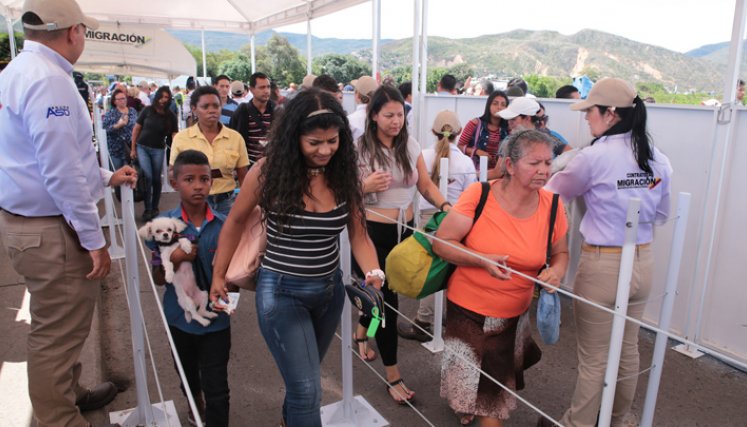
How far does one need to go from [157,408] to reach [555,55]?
389ft

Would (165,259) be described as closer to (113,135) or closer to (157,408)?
(157,408)

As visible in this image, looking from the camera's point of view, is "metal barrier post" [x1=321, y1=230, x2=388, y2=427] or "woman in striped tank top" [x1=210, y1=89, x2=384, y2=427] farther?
"metal barrier post" [x1=321, y1=230, x2=388, y2=427]

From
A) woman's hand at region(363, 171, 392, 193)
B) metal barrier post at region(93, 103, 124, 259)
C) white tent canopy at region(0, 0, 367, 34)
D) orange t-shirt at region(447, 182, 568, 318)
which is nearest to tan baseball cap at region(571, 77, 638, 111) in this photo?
orange t-shirt at region(447, 182, 568, 318)

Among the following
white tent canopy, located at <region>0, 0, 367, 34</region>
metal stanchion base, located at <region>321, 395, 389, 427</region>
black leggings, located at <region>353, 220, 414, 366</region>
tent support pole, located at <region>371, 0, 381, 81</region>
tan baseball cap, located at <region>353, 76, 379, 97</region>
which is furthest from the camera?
white tent canopy, located at <region>0, 0, 367, 34</region>

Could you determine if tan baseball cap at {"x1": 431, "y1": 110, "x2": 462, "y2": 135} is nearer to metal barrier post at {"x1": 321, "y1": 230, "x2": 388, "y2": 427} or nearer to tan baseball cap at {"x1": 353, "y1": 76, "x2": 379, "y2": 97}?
tan baseball cap at {"x1": 353, "y1": 76, "x2": 379, "y2": 97}

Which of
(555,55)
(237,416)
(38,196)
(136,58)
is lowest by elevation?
(237,416)

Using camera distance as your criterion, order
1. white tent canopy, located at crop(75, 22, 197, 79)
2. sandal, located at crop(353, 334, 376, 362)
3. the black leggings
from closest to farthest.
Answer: the black leggings < sandal, located at crop(353, 334, 376, 362) < white tent canopy, located at crop(75, 22, 197, 79)

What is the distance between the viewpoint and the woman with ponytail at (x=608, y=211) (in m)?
2.86

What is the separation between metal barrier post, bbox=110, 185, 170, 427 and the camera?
8.96 feet

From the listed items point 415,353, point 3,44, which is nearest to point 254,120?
point 415,353

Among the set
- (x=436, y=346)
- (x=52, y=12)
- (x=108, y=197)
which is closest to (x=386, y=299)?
(x=436, y=346)

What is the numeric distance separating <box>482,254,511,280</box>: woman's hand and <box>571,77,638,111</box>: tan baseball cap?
1094 millimetres

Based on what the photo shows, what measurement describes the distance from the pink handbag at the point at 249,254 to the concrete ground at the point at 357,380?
1.37m

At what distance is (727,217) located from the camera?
14.2ft
